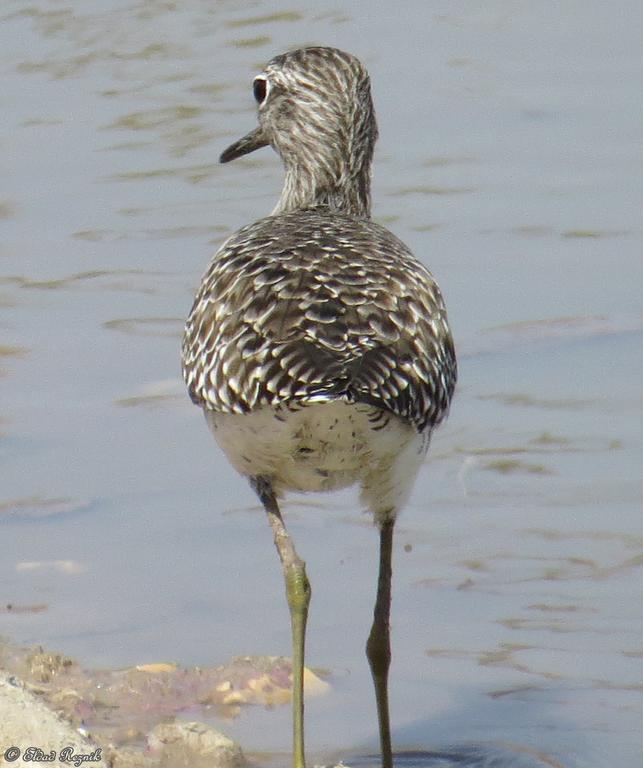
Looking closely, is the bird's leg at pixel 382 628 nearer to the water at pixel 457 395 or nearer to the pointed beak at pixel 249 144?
the water at pixel 457 395

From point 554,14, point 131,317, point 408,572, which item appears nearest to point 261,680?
point 408,572

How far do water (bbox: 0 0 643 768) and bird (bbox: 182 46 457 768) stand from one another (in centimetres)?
60

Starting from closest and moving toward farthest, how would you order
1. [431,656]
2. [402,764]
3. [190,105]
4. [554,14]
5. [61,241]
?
[402,764] < [431,656] < [61,241] < [190,105] < [554,14]

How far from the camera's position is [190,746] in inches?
230

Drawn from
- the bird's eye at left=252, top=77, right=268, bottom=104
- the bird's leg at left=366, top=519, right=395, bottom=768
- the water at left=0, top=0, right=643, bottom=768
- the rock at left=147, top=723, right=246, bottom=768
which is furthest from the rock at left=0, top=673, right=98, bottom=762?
the bird's eye at left=252, top=77, right=268, bottom=104

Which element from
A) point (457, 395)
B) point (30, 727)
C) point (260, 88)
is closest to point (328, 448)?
point (30, 727)

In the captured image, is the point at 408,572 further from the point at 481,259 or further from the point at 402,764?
the point at 481,259

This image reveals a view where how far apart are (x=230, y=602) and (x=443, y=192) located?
4097 mm

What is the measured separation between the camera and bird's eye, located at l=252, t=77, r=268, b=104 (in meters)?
7.50

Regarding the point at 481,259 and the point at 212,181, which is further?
the point at 212,181

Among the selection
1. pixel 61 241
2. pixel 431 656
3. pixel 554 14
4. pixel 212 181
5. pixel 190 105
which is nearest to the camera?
pixel 431 656

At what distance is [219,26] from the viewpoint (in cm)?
1410

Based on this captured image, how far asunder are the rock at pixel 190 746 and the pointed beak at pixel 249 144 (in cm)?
268

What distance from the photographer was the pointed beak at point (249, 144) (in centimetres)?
767
